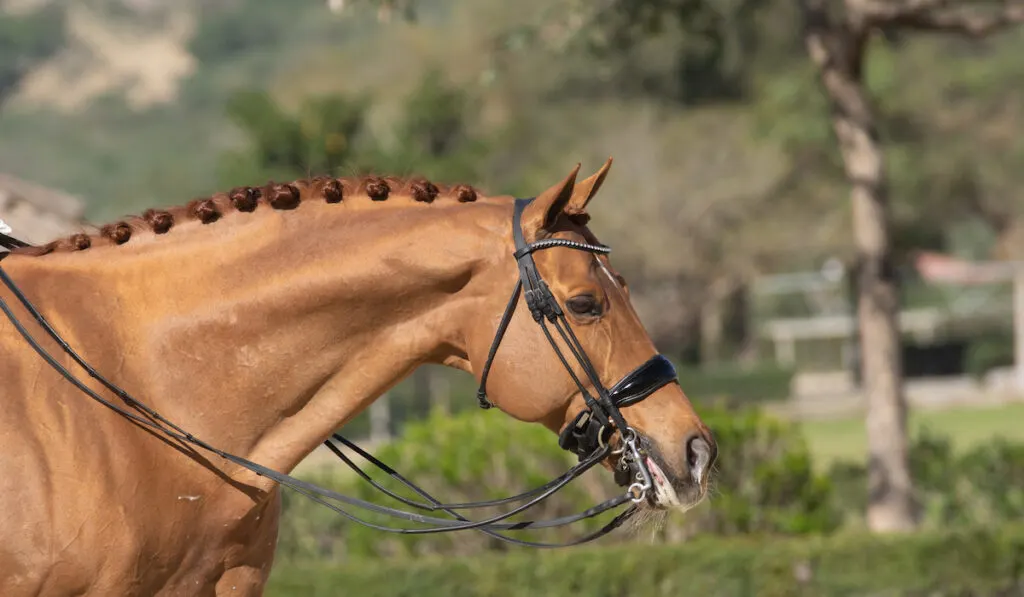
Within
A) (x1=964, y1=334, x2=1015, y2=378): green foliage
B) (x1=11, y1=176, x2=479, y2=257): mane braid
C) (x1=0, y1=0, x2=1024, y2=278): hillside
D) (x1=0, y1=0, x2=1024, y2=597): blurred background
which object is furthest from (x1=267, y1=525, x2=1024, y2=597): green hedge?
(x1=964, y1=334, x2=1015, y2=378): green foliage

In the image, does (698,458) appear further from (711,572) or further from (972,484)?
(972,484)

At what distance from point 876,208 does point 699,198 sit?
122 feet

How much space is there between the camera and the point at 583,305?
3.72 meters

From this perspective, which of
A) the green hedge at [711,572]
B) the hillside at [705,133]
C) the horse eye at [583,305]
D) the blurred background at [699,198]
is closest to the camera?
the horse eye at [583,305]

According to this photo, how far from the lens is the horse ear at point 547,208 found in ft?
12.2

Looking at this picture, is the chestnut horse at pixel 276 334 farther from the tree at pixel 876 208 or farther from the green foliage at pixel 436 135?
the green foliage at pixel 436 135

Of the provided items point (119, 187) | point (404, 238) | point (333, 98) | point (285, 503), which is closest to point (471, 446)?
point (285, 503)

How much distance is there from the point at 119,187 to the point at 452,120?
4895 cm

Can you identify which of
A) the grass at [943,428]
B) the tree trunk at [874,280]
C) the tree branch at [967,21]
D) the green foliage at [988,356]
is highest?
the tree branch at [967,21]

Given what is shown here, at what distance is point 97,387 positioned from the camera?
11.8ft

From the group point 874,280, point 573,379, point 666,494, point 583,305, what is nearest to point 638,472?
point 666,494

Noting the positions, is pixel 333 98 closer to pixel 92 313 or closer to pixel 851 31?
pixel 851 31

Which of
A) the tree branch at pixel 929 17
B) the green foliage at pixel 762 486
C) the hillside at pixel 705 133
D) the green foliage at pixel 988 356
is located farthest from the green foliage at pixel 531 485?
the green foliage at pixel 988 356

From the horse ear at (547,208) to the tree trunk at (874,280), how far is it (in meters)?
8.02
